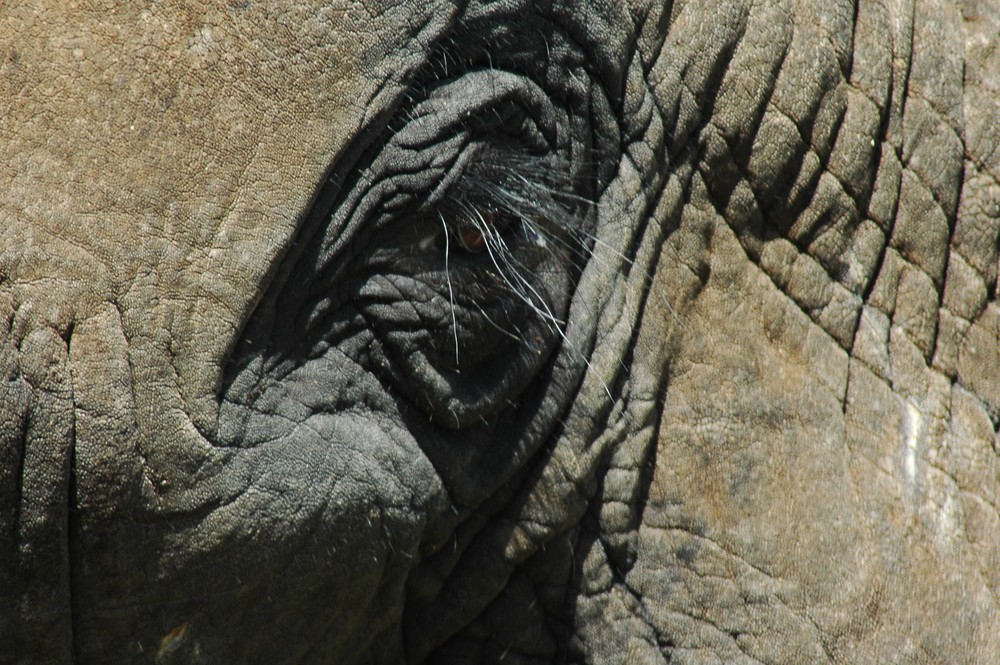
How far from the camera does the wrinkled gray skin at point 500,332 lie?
1.96 meters

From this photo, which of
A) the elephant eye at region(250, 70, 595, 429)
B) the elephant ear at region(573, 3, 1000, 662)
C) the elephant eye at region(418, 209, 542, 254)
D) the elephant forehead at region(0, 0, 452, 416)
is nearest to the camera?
the elephant forehead at region(0, 0, 452, 416)

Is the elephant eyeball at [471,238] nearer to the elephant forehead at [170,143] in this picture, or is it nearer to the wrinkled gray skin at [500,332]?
the wrinkled gray skin at [500,332]

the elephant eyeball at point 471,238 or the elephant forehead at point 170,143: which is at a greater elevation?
the elephant eyeball at point 471,238

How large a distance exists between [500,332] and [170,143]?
707 millimetres

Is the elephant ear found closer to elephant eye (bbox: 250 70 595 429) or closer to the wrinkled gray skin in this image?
the wrinkled gray skin

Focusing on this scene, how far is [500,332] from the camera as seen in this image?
2348 mm

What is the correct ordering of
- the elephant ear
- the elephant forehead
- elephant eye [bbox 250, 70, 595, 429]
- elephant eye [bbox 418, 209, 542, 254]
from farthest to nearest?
the elephant ear
elephant eye [bbox 418, 209, 542, 254]
elephant eye [bbox 250, 70, 595, 429]
the elephant forehead

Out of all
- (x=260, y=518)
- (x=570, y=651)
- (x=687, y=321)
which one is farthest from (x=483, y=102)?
(x=570, y=651)

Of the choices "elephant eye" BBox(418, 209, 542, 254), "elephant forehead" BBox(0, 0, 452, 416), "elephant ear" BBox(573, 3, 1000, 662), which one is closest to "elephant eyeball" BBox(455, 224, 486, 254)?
"elephant eye" BBox(418, 209, 542, 254)

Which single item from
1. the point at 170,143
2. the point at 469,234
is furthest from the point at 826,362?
the point at 170,143

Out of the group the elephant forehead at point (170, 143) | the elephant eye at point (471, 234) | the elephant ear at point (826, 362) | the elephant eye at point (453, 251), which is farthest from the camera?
the elephant ear at point (826, 362)

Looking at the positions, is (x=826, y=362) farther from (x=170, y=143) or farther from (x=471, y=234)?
(x=170, y=143)

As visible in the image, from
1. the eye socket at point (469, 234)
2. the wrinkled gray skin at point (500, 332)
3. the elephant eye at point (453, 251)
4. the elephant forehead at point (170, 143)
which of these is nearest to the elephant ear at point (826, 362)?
the wrinkled gray skin at point (500, 332)

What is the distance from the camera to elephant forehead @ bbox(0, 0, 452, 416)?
192 centimetres
